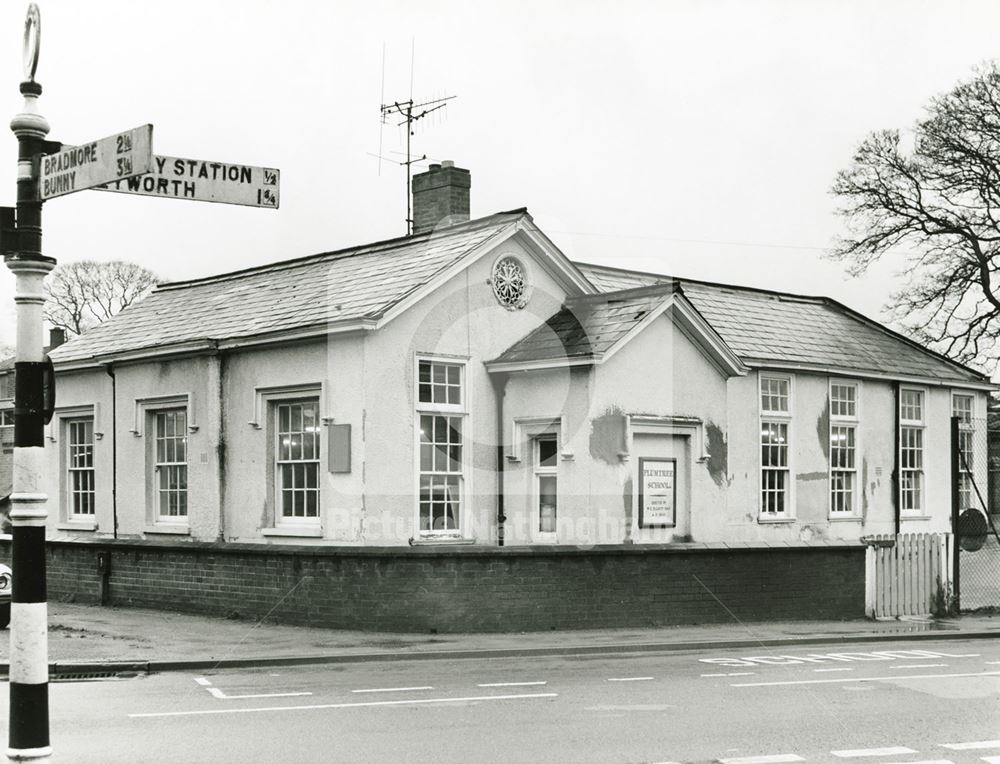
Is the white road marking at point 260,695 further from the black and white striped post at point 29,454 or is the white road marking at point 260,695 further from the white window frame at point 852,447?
the white window frame at point 852,447

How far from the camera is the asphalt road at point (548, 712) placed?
31.5 ft

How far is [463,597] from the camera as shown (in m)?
17.7

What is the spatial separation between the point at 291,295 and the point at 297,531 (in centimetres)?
445

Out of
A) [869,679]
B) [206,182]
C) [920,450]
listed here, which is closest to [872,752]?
[869,679]

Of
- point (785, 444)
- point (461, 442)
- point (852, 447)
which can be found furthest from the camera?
point (852, 447)

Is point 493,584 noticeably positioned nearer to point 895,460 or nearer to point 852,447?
point 852,447

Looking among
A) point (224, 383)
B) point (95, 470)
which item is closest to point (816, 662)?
point (224, 383)

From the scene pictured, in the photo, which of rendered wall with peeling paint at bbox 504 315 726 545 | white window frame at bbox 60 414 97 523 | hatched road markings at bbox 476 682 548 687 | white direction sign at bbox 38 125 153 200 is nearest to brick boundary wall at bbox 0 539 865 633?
rendered wall with peeling paint at bbox 504 315 726 545

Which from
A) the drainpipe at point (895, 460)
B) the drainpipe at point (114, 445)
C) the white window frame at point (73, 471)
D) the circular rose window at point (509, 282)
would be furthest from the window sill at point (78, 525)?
the drainpipe at point (895, 460)

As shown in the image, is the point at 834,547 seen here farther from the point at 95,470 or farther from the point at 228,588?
the point at 95,470

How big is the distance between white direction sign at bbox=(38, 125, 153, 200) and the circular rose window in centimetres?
1251

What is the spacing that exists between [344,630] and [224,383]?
5.34 metres

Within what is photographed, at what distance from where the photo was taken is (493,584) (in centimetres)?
1781

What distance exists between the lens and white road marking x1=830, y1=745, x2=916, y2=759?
9406 mm
